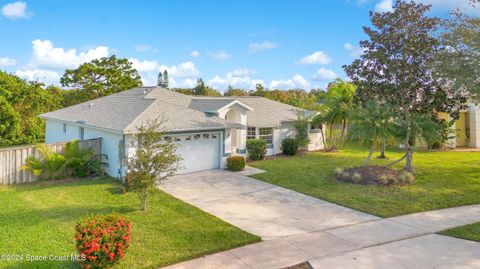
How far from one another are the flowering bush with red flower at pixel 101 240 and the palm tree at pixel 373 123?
1198 cm

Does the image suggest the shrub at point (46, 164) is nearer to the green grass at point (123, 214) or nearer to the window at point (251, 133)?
the green grass at point (123, 214)

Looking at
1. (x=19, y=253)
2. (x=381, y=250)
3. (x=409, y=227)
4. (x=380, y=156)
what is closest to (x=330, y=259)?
(x=381, y=250)

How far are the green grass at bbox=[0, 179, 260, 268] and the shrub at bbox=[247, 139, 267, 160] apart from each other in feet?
28.7

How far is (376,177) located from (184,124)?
923 cm

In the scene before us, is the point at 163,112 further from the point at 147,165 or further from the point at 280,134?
the point at 280,134

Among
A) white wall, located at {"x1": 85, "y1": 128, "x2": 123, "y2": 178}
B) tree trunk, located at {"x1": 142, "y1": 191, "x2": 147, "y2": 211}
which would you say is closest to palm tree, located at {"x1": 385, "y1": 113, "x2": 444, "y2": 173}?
tree trunk, located at {"x1": 142, "y1": 191, "x2": 147, "y2": 211}

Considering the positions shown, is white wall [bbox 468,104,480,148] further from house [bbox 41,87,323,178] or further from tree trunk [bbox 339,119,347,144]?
house [bbox 41,87,323,178]

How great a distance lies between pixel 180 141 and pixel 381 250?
11.1 m

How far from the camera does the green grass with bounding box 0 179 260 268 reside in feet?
23.9

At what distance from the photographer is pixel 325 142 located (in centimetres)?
2606

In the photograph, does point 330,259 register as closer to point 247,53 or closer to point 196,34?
point 196,34

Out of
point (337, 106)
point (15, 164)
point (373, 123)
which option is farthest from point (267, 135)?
point (15, 164)

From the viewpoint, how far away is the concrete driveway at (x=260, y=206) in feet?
30.1

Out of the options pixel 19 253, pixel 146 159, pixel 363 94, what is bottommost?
pixel 19 253
